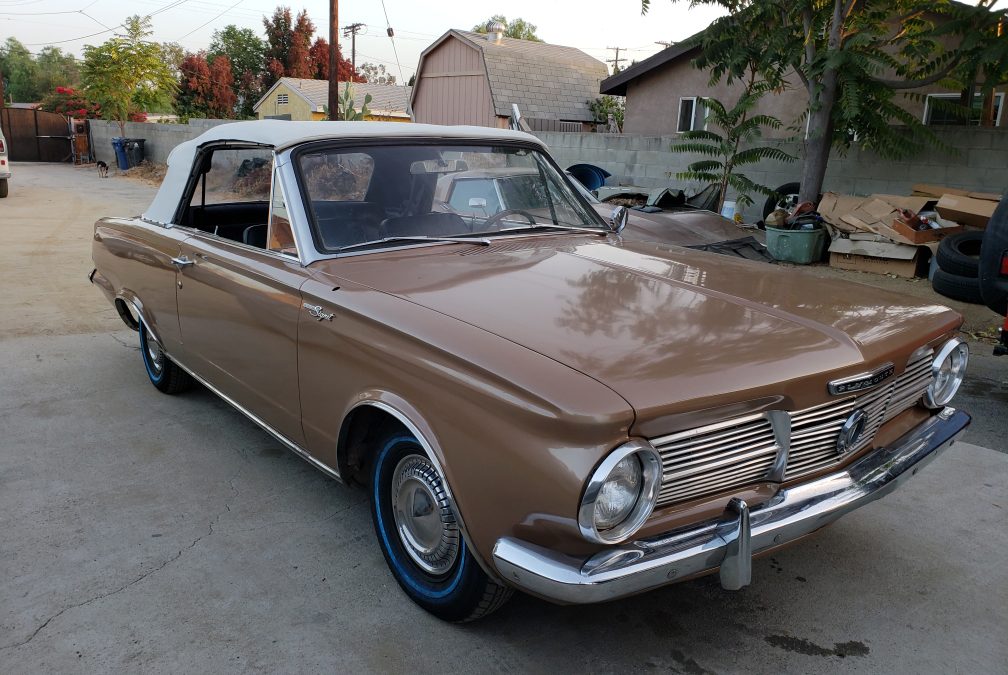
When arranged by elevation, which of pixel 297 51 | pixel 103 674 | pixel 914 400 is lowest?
pixel 103 674

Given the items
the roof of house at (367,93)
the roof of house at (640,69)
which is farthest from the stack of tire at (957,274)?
the roof of house at (367,93)

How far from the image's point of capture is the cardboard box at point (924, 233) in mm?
8562

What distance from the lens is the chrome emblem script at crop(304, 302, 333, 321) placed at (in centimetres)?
280

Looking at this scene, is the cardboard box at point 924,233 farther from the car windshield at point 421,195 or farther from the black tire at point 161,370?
the black tire at point 161,370

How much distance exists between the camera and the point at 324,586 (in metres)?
2.85

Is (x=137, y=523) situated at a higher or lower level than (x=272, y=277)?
lower

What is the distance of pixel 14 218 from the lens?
1290cm

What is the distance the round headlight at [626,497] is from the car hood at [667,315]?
0.14 m

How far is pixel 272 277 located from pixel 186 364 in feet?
4.14

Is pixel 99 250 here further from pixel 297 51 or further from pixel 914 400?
pixel 297 51

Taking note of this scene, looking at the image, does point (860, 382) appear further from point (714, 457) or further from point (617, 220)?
point (617, 220)

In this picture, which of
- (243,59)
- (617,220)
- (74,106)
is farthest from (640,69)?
(243,59)

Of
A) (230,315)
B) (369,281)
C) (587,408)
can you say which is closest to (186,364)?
(230,315)

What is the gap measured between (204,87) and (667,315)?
54.5m
